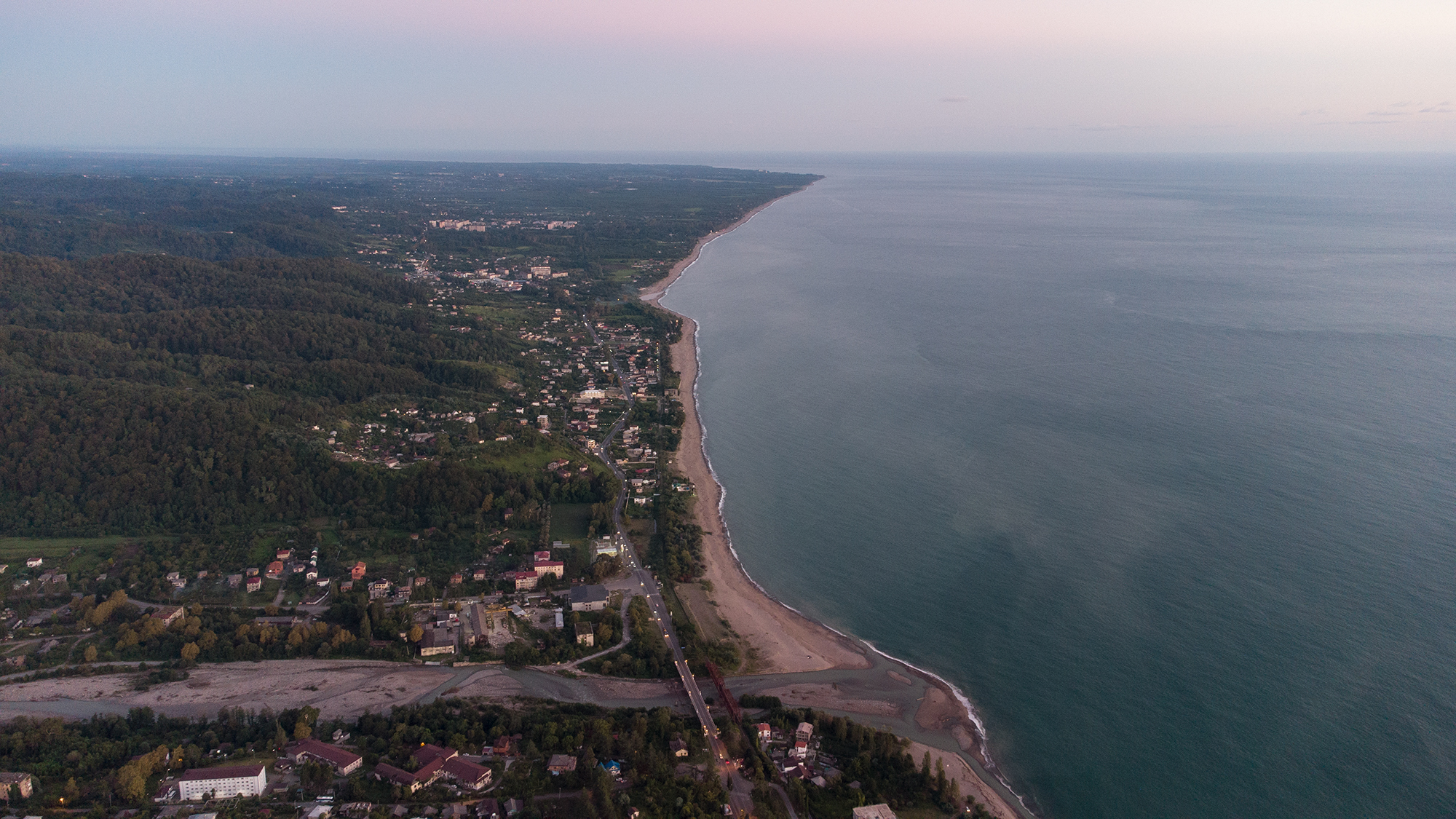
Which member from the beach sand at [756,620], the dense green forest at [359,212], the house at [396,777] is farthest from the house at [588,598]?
the dense green forest at [359,212]

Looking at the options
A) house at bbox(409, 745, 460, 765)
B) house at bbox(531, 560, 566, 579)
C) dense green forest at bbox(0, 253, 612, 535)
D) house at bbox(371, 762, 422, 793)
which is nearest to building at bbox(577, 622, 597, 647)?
house at bbox(531, 560, 566, 579)

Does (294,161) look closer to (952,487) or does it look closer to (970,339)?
(970,339)

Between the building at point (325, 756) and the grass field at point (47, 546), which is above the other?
Result: the building at point (325, 756)

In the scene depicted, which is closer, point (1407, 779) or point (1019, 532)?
point (1407, 779)

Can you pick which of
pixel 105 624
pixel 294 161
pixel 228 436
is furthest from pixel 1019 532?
pixel 294 161

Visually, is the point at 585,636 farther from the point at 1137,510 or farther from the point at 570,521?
the point at 1137,510

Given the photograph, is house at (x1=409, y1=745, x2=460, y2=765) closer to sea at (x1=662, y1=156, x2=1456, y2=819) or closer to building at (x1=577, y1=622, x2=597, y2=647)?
building at (x1=577, y1=622, x2=597, y2=647)

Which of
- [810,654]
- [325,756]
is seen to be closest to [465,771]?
[325,756]

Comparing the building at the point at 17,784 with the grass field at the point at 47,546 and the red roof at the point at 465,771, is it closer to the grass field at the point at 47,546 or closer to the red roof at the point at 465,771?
the red roof at the point at 465,771
